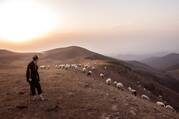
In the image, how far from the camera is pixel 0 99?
2267cm

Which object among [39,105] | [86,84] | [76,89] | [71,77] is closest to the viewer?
[39,105]

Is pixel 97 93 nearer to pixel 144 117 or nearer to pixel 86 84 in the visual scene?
pixel 86 84

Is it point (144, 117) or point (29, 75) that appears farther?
point (29, 75)

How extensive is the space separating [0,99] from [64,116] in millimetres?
5719

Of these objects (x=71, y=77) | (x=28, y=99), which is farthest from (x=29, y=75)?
(x=71, y=77)

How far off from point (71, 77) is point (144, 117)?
36.7ft

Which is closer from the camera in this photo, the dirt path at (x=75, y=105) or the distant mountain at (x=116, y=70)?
the dirt path at (x=75, y=105)

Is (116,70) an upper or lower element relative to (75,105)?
upper

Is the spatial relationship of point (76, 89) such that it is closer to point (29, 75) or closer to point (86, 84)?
point (86, 84)

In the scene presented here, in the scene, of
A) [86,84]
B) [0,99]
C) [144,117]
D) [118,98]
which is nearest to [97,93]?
[118,98]

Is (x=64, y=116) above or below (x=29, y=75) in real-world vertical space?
below

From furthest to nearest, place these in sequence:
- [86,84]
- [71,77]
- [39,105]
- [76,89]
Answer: [71,77], [86,84], [76,89], [39,105]

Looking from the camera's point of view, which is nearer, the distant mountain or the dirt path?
the dirt path

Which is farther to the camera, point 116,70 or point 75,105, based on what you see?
point 116,70
